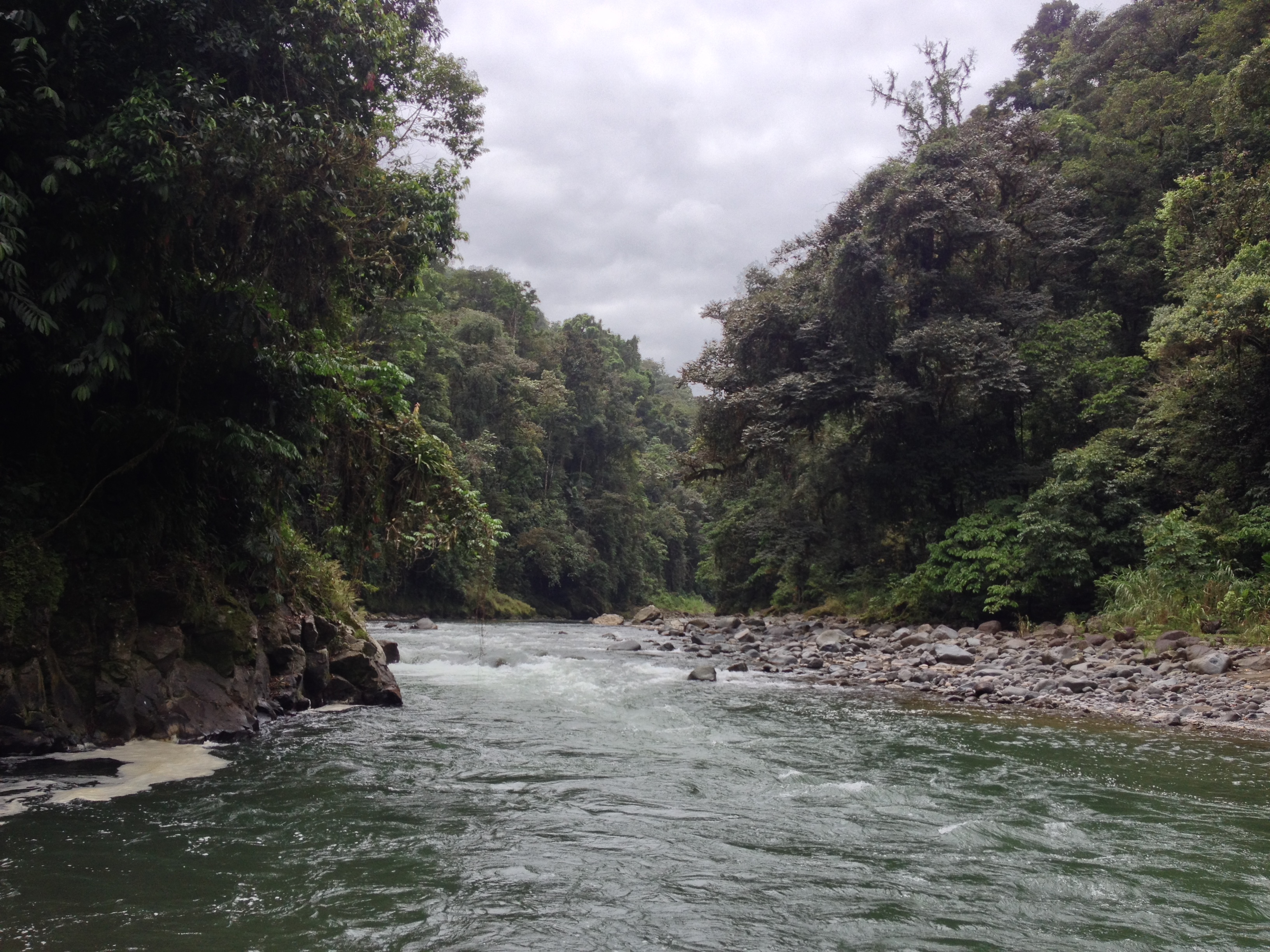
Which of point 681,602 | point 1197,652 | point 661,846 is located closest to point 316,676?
point 661,846

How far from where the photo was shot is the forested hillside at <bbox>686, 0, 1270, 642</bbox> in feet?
44.1

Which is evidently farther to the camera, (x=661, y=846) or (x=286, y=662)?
(x=286, y=662)

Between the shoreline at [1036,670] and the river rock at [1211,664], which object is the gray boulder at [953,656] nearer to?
the shoreline at [1036,670]

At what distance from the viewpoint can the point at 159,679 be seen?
23.5 feet

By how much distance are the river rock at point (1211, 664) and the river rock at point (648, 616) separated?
20743 millimetres

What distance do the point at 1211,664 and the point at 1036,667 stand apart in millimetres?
2352

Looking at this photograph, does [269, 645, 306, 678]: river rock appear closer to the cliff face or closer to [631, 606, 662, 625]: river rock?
the cliff face

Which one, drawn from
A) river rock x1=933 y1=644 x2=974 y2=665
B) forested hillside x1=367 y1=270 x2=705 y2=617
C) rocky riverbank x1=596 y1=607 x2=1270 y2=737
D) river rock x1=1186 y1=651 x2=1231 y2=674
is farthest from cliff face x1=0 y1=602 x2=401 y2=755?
forested hillside x1=367 y1=270 x2=705 y2=617

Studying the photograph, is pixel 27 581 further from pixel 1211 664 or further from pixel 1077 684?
pixel 1211 664

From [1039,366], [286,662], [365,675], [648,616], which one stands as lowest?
Answer: [648,616]

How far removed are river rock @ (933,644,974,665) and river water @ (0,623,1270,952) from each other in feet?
17.6

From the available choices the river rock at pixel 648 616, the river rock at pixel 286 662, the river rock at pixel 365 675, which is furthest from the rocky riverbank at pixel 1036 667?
the river rock at pixel 648 616

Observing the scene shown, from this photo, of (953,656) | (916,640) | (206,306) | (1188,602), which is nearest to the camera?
(206,306)

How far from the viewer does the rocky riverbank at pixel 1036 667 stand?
935cm
